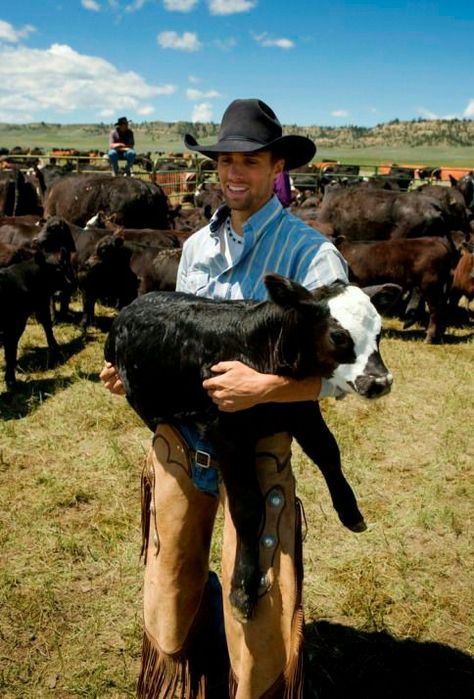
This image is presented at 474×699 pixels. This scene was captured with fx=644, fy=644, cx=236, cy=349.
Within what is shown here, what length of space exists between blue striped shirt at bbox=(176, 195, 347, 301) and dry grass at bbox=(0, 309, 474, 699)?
1985mm

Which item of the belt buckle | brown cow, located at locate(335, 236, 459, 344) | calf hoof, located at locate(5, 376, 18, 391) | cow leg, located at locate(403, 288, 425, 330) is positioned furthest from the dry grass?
cow leg, located at locate(403, 288, 425, 330)

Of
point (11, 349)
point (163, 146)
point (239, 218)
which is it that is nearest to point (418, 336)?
point (11, 349)

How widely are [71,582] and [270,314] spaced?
96.5 inches

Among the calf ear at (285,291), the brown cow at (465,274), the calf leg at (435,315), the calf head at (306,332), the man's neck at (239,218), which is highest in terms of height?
the man's neck at (239,218)

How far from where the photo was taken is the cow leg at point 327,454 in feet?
7.48

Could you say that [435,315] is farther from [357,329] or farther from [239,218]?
[357,329]

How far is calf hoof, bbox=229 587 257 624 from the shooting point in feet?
7.02

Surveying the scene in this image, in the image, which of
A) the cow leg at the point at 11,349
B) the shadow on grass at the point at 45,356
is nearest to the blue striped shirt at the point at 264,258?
the cow leg at the point at 11,349

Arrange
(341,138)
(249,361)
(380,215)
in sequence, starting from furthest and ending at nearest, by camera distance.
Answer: (341,138)
(380,215)
(249,361)

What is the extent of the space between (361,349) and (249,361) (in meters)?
0.39

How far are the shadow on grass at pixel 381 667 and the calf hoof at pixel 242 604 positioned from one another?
1090mm

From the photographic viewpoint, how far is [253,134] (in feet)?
7.64

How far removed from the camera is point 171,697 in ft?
8.51

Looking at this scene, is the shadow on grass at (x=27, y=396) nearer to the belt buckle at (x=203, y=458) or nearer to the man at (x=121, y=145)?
the belt buckle at (x=203, y=458)
